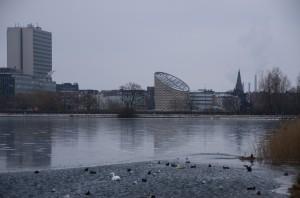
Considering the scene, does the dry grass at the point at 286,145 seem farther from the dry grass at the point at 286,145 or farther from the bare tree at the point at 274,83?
the bare tree at the point at 274,83

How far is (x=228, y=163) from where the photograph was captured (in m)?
26.3

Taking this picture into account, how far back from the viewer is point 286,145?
81.5 feet

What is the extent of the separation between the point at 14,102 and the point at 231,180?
17985 centimetres

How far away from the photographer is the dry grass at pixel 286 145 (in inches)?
955

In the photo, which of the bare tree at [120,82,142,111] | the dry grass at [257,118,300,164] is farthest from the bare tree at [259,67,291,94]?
the dry grass at [257,118,300,164]

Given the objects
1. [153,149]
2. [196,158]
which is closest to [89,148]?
[153,149]

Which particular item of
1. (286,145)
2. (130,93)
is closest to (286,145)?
(286,145)

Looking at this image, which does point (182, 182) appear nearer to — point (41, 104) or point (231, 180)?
point (231, 180)

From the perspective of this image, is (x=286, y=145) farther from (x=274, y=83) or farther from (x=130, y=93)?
(x=130, y=93)

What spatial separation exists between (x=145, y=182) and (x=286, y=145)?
9.03 m

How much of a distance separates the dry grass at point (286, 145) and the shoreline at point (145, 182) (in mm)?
2132

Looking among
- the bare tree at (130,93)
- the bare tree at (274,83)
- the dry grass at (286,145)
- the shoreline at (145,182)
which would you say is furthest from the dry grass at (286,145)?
the bare tree at (130,93)

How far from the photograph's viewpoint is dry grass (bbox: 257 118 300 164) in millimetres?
24266

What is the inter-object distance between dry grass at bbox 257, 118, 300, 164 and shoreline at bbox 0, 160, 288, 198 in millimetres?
2132
